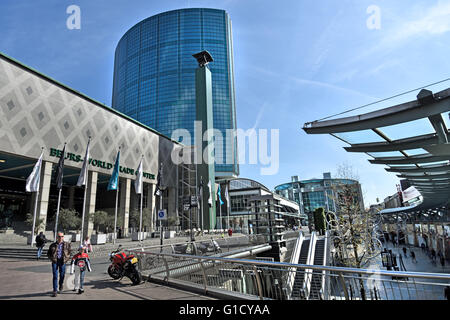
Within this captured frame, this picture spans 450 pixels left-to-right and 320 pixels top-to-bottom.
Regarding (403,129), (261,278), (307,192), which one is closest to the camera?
(261,278)

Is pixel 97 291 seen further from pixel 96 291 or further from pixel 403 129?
pixel 403 129

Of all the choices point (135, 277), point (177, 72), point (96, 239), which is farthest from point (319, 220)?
point (177, 72)

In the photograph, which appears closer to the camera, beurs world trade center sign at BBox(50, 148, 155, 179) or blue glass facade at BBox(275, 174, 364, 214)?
beurs world trade center sign at BBox(50, 148, 155, 179)

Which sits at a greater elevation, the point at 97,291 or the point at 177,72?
the point at 177,72

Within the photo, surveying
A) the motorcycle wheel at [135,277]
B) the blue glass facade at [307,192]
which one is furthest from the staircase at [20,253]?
the blue glass facade at [307,192]

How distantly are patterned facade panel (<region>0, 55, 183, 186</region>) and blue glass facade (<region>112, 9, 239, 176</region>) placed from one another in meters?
50.8

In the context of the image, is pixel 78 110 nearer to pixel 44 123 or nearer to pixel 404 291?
pixel 44 123

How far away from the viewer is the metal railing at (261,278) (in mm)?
4812

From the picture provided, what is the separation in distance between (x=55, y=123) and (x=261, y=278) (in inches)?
1250

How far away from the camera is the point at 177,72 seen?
92.0 m

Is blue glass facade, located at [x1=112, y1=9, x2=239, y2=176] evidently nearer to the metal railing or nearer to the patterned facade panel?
the patterned facade panel

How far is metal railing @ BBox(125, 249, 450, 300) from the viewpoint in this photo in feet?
15.8

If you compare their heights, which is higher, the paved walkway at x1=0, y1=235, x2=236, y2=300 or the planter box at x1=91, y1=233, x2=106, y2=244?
the planter box at x1=91, y1=233, x2=106, y2=244

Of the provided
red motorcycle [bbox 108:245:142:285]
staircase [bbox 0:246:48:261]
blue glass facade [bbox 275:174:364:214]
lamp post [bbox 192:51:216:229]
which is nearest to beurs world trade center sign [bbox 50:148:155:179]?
lamp post [bbox 192:51:216:229]
